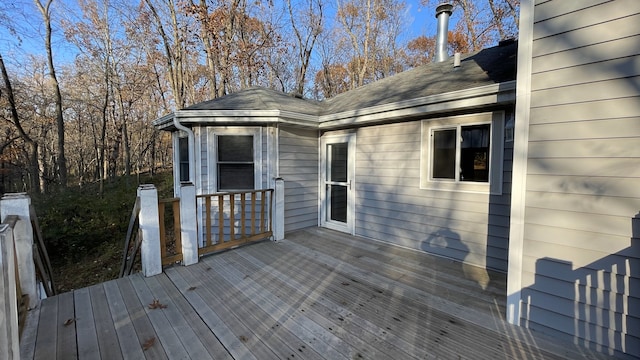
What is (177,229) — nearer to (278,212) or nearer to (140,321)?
(140,321)

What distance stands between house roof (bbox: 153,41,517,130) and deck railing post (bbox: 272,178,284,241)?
44.1 inches

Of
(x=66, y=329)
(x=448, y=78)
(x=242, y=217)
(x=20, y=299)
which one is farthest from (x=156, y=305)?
(x=448, y=78)

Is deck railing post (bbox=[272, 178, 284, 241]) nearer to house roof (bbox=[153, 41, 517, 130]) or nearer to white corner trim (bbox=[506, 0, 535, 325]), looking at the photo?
house roof (bbox=[153, 41, 517, 130])

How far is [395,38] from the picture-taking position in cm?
1361

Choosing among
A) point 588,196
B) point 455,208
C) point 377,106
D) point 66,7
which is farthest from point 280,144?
point 66,7

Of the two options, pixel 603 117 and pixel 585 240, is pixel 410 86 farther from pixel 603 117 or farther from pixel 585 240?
pixel 585 240

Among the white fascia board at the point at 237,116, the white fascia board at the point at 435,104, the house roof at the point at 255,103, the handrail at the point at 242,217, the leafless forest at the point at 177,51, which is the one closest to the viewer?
the white fascia board at the point at 435,104

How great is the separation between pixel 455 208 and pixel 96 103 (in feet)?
55.9

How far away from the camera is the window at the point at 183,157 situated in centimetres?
524

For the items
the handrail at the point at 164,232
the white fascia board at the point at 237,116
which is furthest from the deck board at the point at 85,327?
the white fascia board at the point at 237,116

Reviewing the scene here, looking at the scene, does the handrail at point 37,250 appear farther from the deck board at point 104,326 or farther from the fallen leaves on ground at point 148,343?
the fallen leaves on ground at point 148,343

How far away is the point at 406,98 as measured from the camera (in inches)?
150

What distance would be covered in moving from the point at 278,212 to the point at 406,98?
2613mm

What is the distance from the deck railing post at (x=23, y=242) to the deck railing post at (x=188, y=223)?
1.27 m
